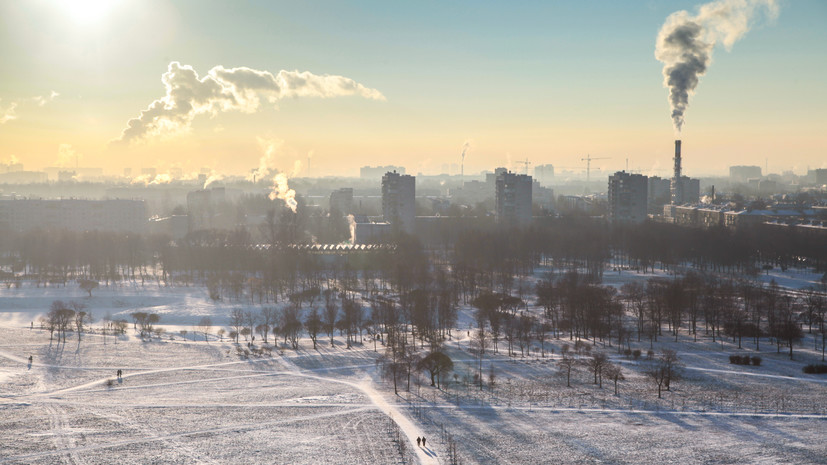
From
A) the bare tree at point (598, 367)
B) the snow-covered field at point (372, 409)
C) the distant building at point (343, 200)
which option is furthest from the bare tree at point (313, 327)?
the distant building at point (343, 200)

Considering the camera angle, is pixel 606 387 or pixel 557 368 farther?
pixel 557 368

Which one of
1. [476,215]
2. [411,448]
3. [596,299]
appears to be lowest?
[411,448]

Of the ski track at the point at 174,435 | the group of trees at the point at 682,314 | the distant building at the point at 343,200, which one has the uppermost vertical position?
the distant building at the point at 343,200

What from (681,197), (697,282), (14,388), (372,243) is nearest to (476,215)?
(372,243)

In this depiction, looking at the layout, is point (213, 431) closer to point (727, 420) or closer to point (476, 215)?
point (727, 420)

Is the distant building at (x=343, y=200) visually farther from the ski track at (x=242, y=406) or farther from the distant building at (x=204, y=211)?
the ski track at (x=242, y=406)
